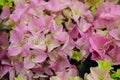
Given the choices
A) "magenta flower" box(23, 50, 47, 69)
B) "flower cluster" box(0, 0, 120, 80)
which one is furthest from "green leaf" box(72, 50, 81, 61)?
"magenta flower" box(23, 50, 47, 69)

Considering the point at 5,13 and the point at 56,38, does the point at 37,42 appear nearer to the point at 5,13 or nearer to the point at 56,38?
the point at 56,38

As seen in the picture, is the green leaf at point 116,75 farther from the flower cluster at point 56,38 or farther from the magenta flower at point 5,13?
the magenta flower at point 5,13

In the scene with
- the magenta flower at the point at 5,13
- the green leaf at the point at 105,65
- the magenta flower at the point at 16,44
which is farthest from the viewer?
the magenta flower at the point at 5,13

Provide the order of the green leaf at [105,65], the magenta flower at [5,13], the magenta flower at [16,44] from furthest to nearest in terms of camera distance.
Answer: the magenta flower at [5,13] → the magenta flower at [16,44] → the green leaf at [105,65]

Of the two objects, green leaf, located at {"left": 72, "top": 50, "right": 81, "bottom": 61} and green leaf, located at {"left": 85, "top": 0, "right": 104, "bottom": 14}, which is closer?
green leaf, located at {"left": 72, "top": 50, "right": 81, "bottom": 61}

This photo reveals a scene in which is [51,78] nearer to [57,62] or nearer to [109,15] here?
[57,62]

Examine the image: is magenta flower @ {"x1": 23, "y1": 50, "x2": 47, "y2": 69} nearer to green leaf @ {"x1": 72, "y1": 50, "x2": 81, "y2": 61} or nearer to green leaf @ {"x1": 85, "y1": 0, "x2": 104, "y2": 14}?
green leaf @ {"x1": 72, "y1": 50, "x2": 81, "y2": 61}

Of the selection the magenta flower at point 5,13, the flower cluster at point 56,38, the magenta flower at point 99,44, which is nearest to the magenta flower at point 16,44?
the flower cluster at point 56,38

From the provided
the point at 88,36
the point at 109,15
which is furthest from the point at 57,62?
the point at 109,15

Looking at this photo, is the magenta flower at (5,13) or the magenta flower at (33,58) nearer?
the magenta flower at (33,58)
